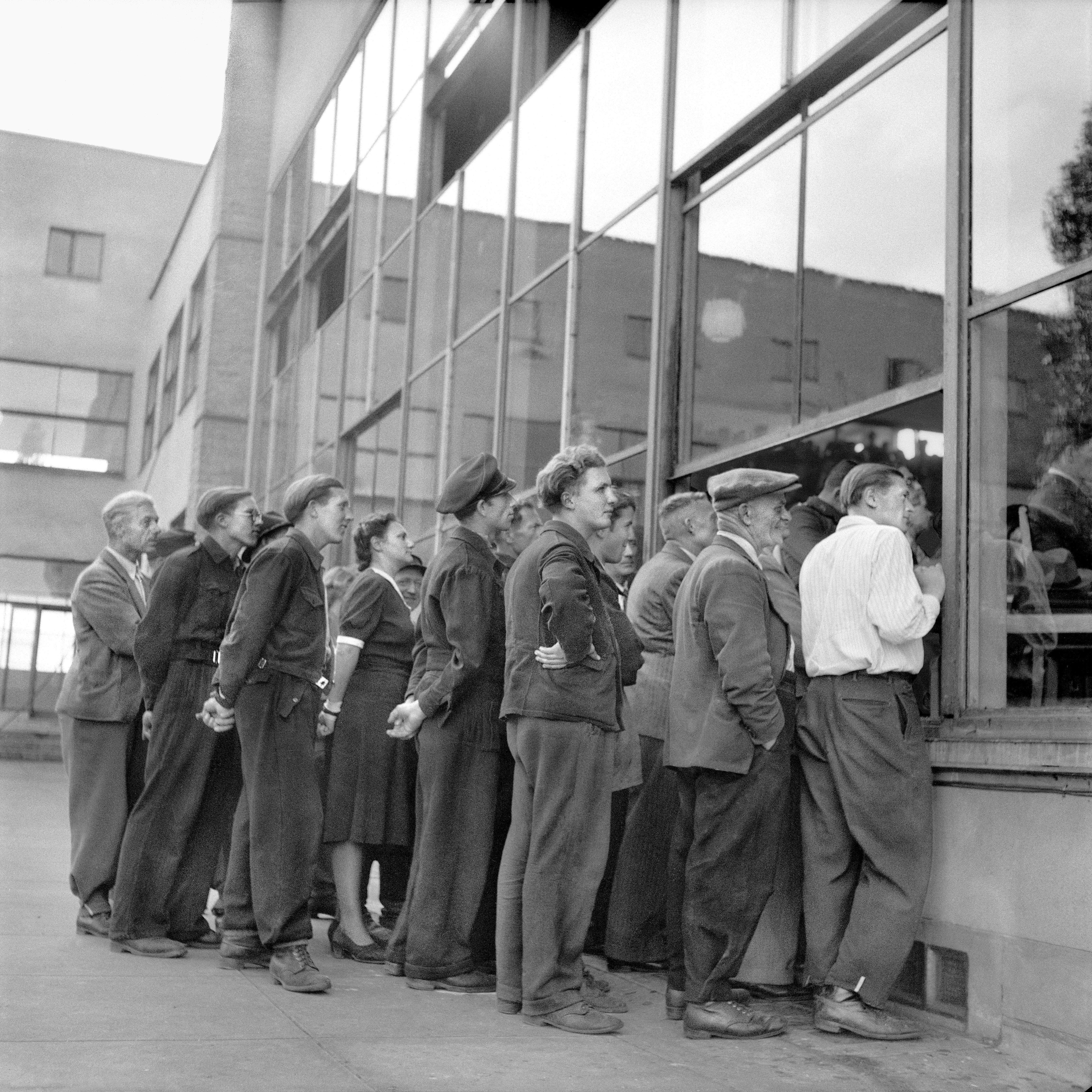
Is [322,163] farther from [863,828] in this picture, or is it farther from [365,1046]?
[365,1046]

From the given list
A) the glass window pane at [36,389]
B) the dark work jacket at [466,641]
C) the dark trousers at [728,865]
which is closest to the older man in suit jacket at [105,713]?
the dark work jacket at [466,641]

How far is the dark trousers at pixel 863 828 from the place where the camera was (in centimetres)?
491

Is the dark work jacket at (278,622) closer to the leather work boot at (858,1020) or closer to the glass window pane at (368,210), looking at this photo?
the leather work boot at (858,1020)

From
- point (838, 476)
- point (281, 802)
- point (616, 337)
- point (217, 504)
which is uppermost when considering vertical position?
point (616, 337)

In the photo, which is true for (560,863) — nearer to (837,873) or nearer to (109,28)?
(837,873)

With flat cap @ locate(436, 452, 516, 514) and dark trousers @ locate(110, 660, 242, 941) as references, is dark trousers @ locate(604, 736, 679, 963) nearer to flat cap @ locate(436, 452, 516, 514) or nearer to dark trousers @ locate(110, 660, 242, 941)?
flat cap @ locate(436, 452, 516, 514)

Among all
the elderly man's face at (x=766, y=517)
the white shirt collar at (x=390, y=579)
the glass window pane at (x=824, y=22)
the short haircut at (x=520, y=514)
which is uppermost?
the glass window pane at (x=824, y=22)

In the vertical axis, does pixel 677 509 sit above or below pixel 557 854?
above

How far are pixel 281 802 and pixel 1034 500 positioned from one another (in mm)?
3031

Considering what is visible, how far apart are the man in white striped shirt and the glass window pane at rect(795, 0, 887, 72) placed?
2.66 meters

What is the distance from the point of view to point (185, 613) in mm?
6133

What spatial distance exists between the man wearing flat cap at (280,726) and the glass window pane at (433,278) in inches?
281

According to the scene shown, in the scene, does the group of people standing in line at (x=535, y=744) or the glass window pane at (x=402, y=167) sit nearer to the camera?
the group of people standing in line at (x=535, y=744)

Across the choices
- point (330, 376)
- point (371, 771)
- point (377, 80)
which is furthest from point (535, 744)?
point (377, 80)
